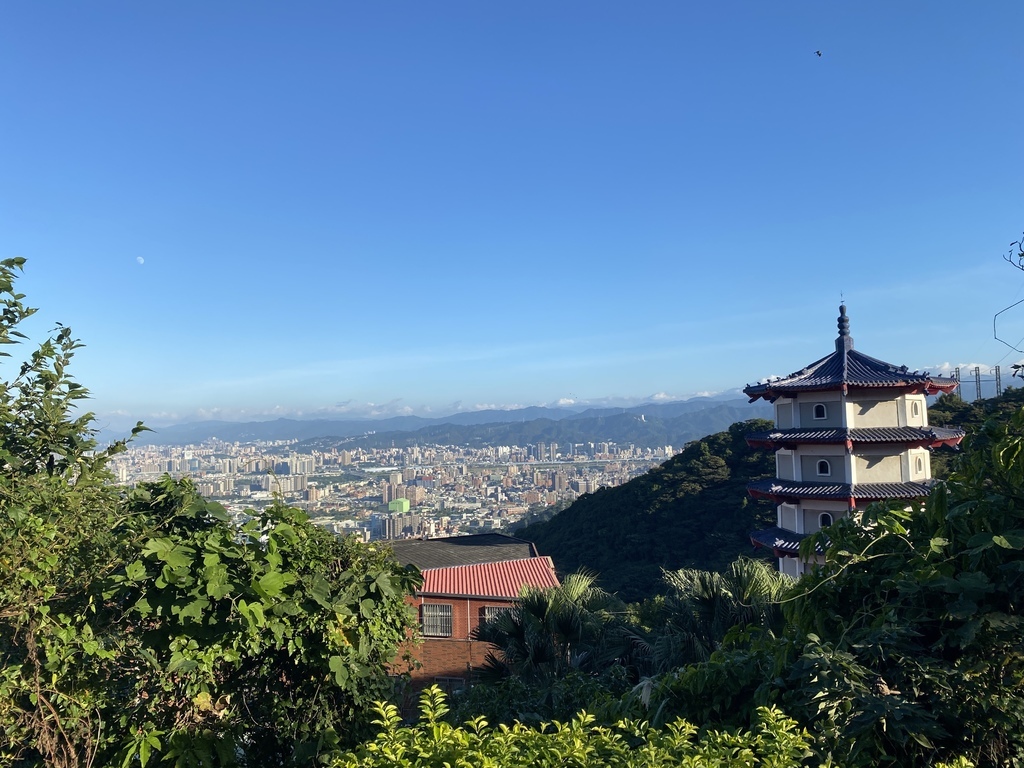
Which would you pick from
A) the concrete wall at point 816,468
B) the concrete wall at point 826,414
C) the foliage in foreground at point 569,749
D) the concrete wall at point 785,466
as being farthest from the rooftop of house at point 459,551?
the foliage in foreground at point 569,749

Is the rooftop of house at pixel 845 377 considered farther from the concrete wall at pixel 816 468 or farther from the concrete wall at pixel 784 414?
the concrete wall at pixel 816 468

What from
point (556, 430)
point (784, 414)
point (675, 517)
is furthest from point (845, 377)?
point (556, 430)

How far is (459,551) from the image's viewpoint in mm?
18953

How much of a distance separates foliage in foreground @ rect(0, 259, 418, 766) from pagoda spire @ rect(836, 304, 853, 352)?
54.1 feet

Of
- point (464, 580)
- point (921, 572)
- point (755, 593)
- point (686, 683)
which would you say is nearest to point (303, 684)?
point (686, 683)

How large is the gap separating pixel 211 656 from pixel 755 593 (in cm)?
725

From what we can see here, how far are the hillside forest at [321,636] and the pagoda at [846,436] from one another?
13899mm

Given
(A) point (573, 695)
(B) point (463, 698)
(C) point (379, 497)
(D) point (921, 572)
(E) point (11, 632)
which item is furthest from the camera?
(C) point (379, 497)

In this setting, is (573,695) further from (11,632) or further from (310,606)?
(11,632)

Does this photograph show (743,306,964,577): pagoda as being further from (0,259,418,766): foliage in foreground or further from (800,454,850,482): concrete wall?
(0,259,418,766): foliage in foreground

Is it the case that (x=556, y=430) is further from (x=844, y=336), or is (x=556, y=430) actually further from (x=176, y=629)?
(x=176, y=629)

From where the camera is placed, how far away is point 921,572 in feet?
11.1

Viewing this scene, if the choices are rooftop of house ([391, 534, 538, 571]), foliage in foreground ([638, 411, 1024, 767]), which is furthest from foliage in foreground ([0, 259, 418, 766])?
rooftop of house ([391, 534, 538, 571])

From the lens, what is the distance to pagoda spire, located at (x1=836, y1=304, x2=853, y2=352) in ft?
58.3
